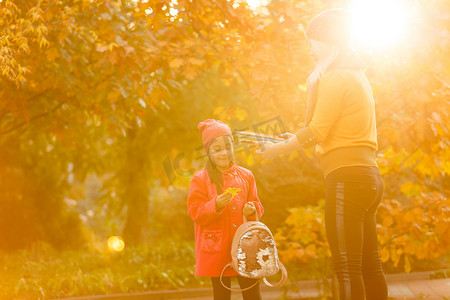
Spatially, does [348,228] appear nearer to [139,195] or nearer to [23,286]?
[23,286]

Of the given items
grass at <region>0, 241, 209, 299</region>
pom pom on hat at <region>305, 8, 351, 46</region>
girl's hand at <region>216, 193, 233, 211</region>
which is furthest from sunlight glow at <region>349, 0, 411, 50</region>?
grass at <region>0, 241, 209, 299</region>

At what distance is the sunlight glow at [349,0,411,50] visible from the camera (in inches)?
203

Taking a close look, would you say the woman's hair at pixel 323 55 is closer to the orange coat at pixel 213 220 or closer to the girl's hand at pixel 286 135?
the girl's hand at pixel 286 135

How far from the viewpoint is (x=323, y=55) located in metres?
3.64

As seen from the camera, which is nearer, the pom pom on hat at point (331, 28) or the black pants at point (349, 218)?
the black pants at point (349, 218)

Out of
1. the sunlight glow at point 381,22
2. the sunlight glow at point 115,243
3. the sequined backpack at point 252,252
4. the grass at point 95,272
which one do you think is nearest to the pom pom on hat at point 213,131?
the sequined backpack at point 252,252

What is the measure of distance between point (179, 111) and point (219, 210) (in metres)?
7.83

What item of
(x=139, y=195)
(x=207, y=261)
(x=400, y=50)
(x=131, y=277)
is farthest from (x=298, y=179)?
(x=207, y=261)

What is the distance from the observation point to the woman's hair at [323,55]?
3568mm

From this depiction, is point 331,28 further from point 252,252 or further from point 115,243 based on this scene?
point 115,243

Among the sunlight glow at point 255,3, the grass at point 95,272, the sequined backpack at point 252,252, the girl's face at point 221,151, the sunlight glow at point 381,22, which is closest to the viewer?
the sequined backpack at point 252,252

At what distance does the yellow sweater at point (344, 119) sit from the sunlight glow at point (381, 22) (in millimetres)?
1533

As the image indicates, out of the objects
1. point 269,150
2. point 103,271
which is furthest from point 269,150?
point 103,271

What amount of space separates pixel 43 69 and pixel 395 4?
437 centimetres
